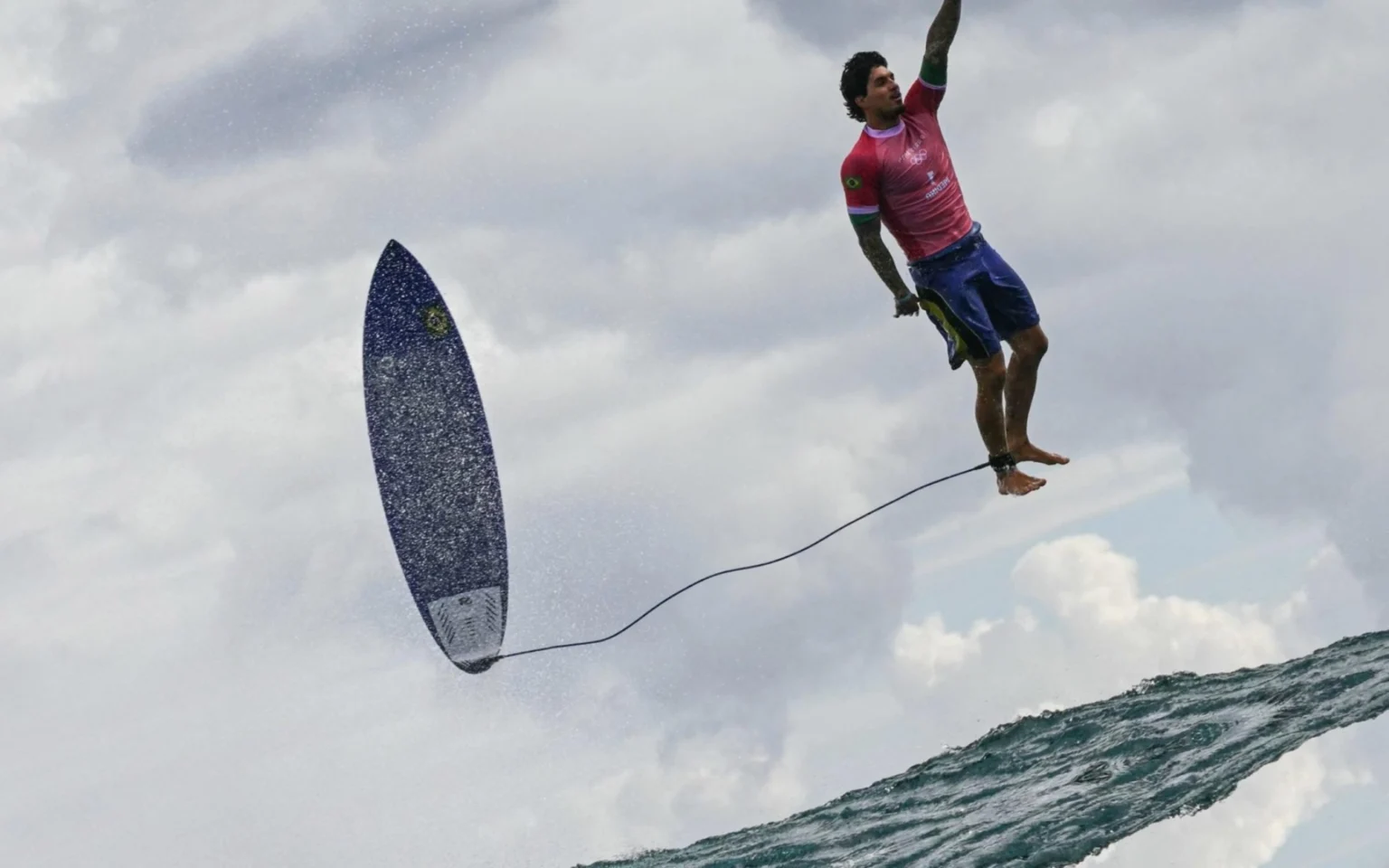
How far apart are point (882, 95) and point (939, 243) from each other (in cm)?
142

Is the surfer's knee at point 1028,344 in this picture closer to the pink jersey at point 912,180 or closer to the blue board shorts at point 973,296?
the blue board shorts at point 973,296

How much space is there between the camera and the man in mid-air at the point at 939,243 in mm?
13047

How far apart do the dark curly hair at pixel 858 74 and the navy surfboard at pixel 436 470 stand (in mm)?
9320

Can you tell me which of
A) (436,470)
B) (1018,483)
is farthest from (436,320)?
(1018,483)

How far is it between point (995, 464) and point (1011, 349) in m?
1.10

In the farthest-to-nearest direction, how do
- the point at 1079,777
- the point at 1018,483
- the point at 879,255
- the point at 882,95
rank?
1. the point at 1079,777
2. the point at 1018,483
3. the point at 879,255
4. the point at 882,95

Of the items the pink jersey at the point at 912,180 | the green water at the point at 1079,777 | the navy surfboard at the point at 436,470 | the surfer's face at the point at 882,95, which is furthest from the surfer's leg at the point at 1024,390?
the navy surfboard at the point at 436,470

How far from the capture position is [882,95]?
42.4 feet

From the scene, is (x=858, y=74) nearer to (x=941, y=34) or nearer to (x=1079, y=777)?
(x=941, y=34)

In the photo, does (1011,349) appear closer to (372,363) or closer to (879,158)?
(879,158)

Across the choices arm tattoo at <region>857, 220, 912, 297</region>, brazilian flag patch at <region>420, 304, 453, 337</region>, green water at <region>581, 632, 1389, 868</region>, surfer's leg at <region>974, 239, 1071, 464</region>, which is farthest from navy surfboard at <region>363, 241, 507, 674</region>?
surfer's leg at <region>974, 239, 1071, 464</region>

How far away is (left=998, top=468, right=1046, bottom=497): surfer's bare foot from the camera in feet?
45.7

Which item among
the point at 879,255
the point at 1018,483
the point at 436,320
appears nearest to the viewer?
the point at 879,255

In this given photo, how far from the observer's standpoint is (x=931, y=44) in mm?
13133
